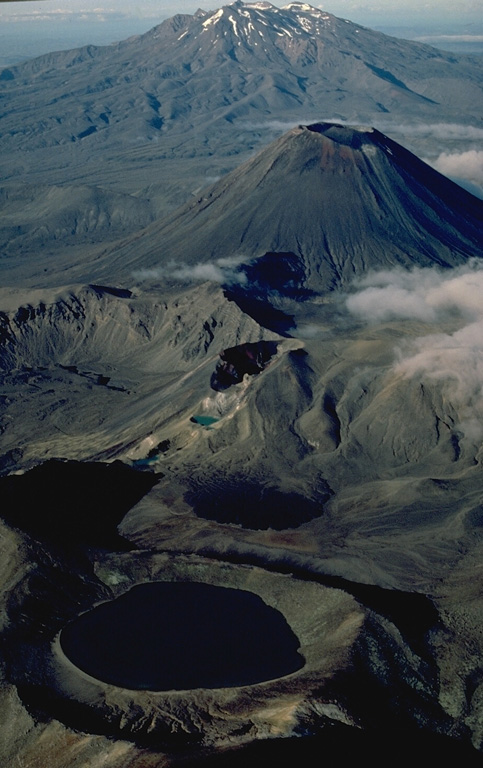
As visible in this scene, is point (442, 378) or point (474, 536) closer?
point (474, 536)

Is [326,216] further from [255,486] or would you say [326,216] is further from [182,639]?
[182,639]

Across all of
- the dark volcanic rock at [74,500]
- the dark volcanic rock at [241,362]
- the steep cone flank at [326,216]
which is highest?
the steep cone flank at [326,216]

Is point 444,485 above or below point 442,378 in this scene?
below

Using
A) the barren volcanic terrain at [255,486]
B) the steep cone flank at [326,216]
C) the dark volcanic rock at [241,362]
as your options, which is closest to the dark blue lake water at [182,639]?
the barren volcanic terrain at [255,486]

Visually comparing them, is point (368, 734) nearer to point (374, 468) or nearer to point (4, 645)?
point (4, 645)

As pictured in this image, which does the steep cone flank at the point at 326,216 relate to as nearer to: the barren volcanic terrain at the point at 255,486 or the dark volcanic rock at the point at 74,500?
the barren volcanic terrain at the point at 255,486

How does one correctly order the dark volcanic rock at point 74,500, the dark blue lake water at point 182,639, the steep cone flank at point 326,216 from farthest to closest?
the steep cone flank at point 326,216 < the dark volcanic rock at point 74,500 < the dark blue lake water at point 182,639

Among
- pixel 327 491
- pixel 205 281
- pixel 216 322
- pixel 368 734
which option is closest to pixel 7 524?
pixel 327 491
